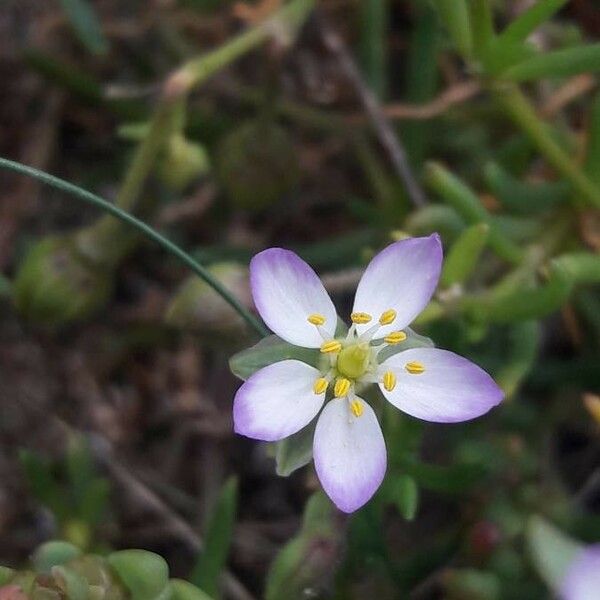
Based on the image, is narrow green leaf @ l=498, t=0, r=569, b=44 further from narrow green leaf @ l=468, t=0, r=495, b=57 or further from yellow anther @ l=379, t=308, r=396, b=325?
yellow anther @ l=379, t=308, r=396, b=325

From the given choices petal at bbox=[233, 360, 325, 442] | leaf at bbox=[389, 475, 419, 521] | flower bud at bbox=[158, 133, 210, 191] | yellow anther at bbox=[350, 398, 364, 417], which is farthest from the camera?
flower bud at bbox=[158, 133, 210, 191]

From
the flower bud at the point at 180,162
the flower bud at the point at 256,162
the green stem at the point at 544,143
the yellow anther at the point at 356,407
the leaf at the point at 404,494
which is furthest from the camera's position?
the flower bud at the point at 256,162

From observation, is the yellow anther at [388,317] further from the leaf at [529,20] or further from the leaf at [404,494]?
the leaf at [529,20]

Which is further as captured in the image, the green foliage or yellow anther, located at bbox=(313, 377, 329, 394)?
the green foliage

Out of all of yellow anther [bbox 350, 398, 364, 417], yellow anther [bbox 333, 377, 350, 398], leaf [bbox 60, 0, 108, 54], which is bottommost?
yellow anther [bbox 350, 398, 364, 417]

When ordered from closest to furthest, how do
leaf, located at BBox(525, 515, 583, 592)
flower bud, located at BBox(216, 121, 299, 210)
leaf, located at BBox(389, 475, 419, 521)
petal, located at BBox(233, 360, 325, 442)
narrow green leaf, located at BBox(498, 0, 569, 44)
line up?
petal, located at BBox(233, 360, 325, 442) < leaf, located at BBox(389, 475, 419, 521) < narrow green leaf, located at BBox(498, 0, 569, 44) < leaf, located at BBox(525, 515, 583, 592) < flower bud, located at BBox(216, 121, 299, 210)

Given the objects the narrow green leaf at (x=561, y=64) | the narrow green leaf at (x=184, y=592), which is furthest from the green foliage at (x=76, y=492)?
the narrow green leaf at (x=561, y=64)

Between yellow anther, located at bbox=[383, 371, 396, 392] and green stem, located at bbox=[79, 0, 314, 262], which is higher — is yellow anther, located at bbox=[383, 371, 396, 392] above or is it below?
below

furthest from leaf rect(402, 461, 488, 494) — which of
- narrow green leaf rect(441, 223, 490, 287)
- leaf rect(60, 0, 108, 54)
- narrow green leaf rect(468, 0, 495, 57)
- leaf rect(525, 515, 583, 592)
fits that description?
leaf rect(60, 0, 108, 54)

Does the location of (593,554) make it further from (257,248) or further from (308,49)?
(308,49)
